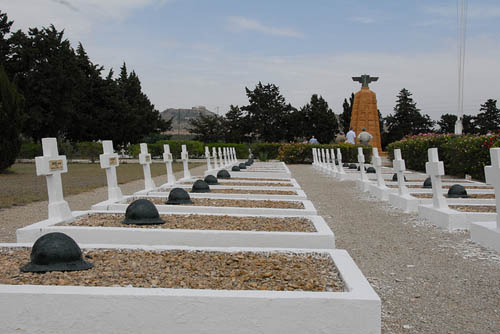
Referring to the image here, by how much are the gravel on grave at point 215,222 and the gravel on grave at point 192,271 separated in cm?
130

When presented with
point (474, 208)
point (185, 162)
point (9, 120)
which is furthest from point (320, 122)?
point (474, 208)

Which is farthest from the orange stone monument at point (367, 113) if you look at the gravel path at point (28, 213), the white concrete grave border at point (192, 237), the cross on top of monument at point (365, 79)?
the white concrete grave border at point (192, 237)

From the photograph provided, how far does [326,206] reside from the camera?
10039mm

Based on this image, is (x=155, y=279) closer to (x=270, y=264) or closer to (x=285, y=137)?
(x=270, y=264)

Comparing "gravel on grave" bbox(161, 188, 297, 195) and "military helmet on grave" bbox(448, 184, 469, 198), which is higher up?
"gravel on grave" bbox(161, 188, 297, 195)

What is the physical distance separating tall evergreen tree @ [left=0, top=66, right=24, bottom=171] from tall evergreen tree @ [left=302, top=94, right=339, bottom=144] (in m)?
41.1

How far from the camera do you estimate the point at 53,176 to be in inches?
240

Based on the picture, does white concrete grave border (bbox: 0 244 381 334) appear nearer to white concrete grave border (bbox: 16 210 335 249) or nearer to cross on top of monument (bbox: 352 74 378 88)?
white concrete grave border (bbox: 16 210 335 249)

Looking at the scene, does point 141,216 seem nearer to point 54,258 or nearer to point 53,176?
point 53,176

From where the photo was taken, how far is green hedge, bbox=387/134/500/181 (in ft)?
48.1

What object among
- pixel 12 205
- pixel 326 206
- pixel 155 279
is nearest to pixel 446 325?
pixel 155 279

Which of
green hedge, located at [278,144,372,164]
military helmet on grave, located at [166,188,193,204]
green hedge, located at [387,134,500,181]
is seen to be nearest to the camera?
military helmet on grave, located at [166,188,193,204]

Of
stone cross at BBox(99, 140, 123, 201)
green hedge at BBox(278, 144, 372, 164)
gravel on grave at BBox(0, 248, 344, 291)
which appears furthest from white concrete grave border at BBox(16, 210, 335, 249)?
green hedge at BBox(278, 144, 372, 164)

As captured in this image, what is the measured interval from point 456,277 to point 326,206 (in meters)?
5.39
